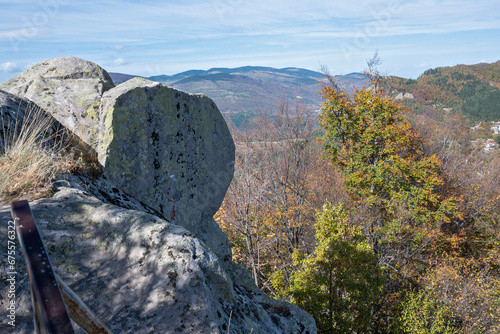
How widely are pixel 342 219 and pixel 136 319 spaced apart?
9.10 m

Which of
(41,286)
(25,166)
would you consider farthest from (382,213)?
(41,286)

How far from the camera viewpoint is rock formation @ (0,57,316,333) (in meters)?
2.80

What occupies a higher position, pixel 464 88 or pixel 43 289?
pixel 464 88

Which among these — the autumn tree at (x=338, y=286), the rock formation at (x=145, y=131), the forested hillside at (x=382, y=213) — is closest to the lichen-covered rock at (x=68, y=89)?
the rock formation at (x=145, y=131)

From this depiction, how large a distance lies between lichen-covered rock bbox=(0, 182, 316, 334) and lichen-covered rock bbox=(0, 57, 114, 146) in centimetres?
273

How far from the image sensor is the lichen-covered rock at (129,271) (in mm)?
2650

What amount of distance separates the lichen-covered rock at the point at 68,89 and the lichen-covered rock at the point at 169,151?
600 millimetres

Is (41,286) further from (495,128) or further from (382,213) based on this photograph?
(495,128)

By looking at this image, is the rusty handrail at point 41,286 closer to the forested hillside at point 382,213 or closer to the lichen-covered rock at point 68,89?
the lichen-covered rock at point 68,89

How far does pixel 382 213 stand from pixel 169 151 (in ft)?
62.6

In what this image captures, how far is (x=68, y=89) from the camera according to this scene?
6.45 metres

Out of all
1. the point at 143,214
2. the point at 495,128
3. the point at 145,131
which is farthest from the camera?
the point at 495,128

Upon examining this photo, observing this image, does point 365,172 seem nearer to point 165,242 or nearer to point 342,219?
point 342,219

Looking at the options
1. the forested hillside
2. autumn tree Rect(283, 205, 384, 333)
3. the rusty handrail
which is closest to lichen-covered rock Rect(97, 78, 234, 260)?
autumn tree Rect(283, 205, 384, 333)
